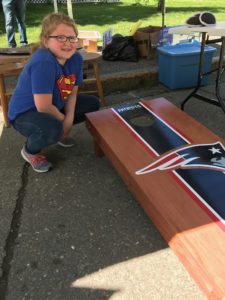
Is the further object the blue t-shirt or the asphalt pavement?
the blue t-shirt

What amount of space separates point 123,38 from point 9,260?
388 cm

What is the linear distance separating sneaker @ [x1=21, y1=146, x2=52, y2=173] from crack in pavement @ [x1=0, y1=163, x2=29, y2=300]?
0.11 metres

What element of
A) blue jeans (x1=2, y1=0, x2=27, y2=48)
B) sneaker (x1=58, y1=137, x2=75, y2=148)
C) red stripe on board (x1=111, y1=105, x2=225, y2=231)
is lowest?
sneaker (x1=58, y1=137, x2=75, y2=148)

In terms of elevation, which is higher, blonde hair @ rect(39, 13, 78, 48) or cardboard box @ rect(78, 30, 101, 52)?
blonde hair @ rect(39, 13, 78, 48)

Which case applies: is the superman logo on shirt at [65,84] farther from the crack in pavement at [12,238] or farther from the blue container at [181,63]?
the blue container at [181,63]

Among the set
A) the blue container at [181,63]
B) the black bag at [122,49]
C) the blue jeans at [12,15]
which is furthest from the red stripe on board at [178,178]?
the blue jeans at [12,15]

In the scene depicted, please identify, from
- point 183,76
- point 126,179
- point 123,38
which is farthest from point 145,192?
point 123,38

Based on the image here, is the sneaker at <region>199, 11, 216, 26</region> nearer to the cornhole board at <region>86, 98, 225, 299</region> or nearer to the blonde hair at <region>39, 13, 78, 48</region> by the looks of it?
the cornhole board at <region>86, 98, 225, 299</region>

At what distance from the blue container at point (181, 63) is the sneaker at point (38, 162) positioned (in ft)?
7.14

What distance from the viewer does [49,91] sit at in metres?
2.43

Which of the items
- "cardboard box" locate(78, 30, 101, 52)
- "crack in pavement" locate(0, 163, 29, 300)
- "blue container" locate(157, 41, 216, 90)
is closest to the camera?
"crack in pavement" locate(0, 163, 29, 300)

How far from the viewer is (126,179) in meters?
2.20

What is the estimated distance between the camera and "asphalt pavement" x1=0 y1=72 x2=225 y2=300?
71.8 inches

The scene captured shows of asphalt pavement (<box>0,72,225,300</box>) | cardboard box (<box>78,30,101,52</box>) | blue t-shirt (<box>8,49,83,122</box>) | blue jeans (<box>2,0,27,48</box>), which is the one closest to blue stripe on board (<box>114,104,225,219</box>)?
asphalt pavement (<box>0,72,225,300</box>)
